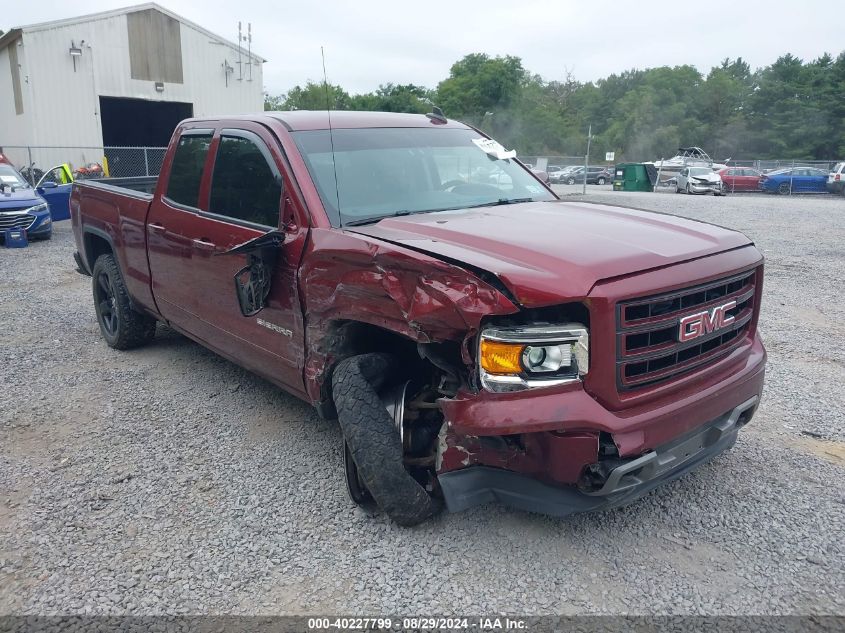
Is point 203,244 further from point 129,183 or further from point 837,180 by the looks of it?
point 837,180

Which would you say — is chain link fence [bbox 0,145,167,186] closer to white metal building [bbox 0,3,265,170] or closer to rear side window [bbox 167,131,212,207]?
white metal building [bbox 0,3,265,170]

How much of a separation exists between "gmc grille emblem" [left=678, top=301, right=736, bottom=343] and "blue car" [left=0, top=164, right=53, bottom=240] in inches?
525

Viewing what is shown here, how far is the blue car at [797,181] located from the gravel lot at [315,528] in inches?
1239

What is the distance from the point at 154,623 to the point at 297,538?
0.73 m

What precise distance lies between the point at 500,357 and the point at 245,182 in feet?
7.21

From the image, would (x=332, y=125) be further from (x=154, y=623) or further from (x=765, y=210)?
(x=765, y=210)

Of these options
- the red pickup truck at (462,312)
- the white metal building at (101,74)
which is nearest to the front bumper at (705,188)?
the white metal building at (101,74)

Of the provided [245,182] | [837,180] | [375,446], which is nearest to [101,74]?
[245,182]

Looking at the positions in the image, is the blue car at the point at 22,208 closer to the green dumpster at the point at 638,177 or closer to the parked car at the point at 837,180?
the green dumpster at the point at 638,177

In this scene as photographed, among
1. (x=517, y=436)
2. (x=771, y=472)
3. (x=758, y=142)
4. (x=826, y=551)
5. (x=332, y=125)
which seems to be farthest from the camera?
(x=758, y=142)

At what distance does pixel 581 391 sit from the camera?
2.71m

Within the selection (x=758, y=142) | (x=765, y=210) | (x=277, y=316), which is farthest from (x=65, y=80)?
(x=758, y=142)

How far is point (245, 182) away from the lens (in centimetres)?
415

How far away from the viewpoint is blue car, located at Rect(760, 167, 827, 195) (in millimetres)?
32344
